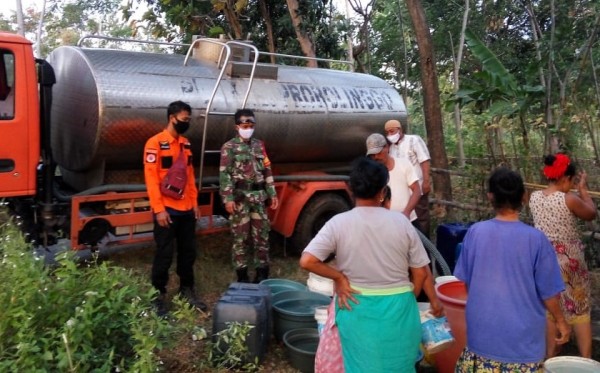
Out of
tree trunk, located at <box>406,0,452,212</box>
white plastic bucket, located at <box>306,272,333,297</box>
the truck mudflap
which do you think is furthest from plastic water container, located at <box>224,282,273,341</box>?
tree trunk, located at <box>406,0,452,212</box>

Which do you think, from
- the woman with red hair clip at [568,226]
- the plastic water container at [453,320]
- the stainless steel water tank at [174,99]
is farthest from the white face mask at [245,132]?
the woman with red hair clip at [568,226]

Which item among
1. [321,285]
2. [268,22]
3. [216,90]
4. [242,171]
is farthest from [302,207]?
[268,22]

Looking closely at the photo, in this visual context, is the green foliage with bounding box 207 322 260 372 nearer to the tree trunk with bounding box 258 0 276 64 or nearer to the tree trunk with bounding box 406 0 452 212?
the tree trunk with bounding box 406 0 452 212

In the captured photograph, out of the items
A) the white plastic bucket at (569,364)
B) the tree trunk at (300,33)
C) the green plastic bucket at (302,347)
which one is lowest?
the green plastic bucket at (302,347)

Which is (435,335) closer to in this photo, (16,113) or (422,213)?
(422,213)

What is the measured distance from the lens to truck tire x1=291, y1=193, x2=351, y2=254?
6.44 metres

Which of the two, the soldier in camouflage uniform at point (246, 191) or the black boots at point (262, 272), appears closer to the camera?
the soldier in camouflage uniform at point (246, 191)

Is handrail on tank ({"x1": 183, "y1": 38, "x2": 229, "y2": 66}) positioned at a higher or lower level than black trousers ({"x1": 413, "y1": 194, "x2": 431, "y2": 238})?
higher

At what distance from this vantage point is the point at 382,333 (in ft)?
7.90

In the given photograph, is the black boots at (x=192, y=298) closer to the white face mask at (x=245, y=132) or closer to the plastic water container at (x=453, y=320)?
the white face mask at (x=245, y=132)

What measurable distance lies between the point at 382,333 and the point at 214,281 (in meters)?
3.43

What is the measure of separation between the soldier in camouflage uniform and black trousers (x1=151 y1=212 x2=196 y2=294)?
0.46 meters

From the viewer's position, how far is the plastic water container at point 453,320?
124 inches

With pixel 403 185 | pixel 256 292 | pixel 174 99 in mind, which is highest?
pixel 174 99
